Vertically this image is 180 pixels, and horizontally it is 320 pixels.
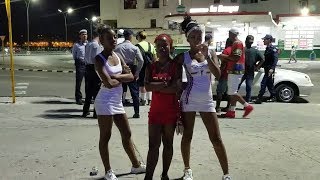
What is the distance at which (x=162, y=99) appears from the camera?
505 cm

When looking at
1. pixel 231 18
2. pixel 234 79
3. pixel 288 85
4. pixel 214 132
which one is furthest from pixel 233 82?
pixel 231 18

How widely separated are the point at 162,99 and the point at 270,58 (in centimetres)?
768

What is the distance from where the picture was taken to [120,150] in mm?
6887

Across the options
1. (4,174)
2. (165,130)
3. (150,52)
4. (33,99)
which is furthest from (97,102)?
(33,99)

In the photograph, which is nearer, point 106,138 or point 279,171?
point 106,138

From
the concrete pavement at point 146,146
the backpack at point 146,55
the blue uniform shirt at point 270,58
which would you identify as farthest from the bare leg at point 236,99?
the blue uniform shirt at point 270,58

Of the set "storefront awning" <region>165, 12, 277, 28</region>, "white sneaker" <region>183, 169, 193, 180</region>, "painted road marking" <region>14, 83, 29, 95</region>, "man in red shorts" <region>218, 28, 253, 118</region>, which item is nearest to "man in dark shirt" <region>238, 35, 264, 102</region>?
"man in red shorts" <region>218, 28, 253, 118</region>

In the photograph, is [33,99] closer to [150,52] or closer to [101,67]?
[150,52]

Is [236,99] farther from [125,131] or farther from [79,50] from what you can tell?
[125,131]

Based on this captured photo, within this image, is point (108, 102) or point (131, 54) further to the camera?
point (131, 54)

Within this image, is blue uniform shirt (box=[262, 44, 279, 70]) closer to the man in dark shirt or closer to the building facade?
the man in dark shirt

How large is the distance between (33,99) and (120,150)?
22.4ft

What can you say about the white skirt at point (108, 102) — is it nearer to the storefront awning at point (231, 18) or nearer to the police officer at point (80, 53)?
the police officer at point (80, 53)

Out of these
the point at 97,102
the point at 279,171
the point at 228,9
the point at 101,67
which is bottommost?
the point at 279,171
